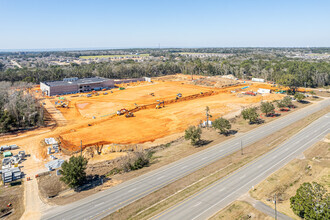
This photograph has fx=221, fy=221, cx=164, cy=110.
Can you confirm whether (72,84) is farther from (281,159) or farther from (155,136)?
(281,159)

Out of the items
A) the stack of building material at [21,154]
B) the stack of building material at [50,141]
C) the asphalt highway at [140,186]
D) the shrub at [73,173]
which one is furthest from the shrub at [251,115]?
the stack of building material at [21,154]

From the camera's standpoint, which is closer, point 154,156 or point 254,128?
point 154,156

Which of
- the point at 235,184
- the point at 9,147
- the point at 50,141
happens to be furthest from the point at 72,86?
the point at 235,184

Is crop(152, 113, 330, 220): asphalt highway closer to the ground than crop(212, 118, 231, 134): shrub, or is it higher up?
closer to the ground

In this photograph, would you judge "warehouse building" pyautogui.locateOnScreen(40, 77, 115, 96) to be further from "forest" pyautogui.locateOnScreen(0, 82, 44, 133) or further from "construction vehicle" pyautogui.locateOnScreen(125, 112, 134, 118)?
"construction vehicle" pyautogui.locateOnScreen(125, 112, 134, 118)

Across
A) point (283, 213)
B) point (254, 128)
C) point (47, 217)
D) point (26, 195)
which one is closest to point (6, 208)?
point (26, 195)

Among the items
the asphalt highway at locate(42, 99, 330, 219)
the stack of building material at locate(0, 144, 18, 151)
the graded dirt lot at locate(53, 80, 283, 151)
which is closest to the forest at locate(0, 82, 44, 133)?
the graded dirt lot at locate(53, 80, 283, 151)
